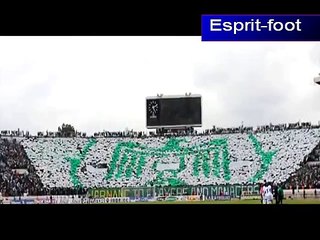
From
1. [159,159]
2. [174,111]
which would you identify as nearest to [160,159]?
[159,159]

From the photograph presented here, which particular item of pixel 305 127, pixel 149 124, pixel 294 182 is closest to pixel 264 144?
pixel 305 127

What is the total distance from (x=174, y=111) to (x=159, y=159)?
91.6 inches

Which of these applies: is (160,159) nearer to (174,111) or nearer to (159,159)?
(159,159)

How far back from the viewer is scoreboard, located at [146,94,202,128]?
1499cm

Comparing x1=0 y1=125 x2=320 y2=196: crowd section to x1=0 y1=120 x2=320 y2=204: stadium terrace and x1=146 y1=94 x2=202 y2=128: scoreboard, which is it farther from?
x1=146 y1=94 x2=202 y2=128: scoreboard

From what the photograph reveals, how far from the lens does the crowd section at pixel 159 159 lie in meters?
16.0

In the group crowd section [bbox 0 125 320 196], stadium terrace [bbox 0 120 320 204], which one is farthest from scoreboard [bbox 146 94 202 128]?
crowd section [bbox 0 125 320 196]

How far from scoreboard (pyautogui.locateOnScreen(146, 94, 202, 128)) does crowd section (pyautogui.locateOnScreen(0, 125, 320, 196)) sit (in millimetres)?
1367

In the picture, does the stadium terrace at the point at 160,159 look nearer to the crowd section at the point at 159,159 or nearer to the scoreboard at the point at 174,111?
the crowd section at the point at 159,159

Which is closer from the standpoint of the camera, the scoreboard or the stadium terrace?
the scoreboard

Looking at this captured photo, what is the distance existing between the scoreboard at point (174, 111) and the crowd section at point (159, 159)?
1.37 m

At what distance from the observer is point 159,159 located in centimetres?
1731

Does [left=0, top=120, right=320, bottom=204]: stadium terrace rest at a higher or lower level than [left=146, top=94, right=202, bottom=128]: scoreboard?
lower
